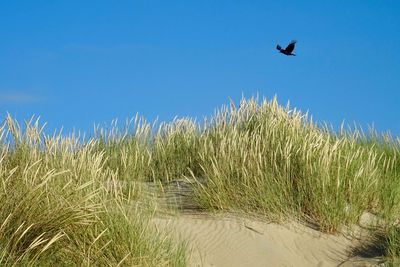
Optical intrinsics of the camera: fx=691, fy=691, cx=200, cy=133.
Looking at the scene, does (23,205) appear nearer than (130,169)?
Yes

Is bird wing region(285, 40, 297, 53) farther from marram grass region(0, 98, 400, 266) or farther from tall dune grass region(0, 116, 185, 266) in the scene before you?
tall dune grass region(0, 116, 185, 266)

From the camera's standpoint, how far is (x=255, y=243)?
6859 millimetres

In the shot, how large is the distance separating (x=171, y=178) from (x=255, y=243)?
2.47 metres

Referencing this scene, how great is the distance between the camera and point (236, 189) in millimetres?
7504

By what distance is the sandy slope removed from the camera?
6.58 meters

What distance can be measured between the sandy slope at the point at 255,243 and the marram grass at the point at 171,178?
20 cm

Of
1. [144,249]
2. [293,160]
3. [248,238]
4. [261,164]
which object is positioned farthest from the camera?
[293,160]

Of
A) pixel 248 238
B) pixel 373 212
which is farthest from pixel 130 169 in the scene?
pixel 373 212

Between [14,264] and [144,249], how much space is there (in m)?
1.30

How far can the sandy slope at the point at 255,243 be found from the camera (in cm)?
658

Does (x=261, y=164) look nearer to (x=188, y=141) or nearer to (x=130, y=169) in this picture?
(x=130, y=169)

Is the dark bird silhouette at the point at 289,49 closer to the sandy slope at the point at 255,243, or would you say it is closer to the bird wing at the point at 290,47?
the bird wing at the point at 290,47

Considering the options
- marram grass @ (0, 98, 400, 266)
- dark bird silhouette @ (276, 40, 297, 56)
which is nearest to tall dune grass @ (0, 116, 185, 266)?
marram grass @ (0, 98, 400, 266)

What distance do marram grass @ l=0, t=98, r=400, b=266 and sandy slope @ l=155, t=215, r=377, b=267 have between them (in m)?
0.20
